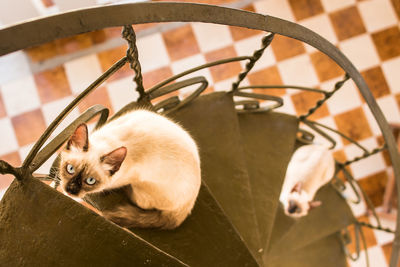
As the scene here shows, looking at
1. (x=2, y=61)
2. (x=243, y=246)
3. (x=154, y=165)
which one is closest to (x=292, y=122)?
(x=243, y=246)

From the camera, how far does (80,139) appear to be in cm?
124

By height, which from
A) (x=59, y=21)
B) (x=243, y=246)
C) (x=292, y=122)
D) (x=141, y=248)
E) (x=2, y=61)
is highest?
(x=2, y=61)

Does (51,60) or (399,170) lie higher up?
(51,60)

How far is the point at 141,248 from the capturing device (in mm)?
1201

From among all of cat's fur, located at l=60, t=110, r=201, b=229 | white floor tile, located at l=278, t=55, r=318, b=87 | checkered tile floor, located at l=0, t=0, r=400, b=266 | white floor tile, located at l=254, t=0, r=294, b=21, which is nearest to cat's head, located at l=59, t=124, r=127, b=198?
cat's fur, located at l=60, t=110, r=201, b=229

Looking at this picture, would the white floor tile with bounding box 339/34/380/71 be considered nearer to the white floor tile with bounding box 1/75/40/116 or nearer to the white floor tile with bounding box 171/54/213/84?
the white floor tile with bounding box 171/54/213/84

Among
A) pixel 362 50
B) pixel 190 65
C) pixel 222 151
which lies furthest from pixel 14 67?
pixel 362 50

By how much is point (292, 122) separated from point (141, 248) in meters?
1.56

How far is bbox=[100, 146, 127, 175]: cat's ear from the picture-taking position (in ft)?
3.91

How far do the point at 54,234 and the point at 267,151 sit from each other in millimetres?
1541

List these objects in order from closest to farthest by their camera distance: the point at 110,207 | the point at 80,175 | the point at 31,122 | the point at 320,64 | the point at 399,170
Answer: the point at 80,175, the point at 110,207, the point at 399,170, the point at 31,122, the point at 320,64

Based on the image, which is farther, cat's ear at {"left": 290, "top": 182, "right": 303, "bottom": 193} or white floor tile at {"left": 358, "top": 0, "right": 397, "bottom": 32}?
white floor tile at {"left": 358, "top": 0, "right": 397, "bottom": 32}

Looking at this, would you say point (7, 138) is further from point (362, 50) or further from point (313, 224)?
point (362, 50)

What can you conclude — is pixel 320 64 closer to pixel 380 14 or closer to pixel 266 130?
pixel 380 14
